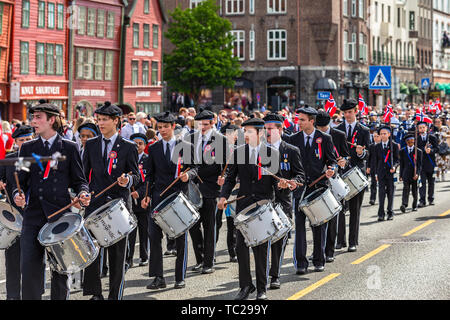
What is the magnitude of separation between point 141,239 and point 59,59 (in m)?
35.2

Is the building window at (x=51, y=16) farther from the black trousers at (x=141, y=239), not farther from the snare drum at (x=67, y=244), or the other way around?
the snare drum at (x=67, y=244)

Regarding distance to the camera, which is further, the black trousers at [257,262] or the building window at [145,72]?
the building window at [145,72]

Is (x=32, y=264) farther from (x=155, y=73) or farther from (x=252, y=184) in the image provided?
(x=155, y=73)

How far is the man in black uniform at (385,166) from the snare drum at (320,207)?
648 cm

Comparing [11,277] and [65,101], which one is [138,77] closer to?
[65,101]

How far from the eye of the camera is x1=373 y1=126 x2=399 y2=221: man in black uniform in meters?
18.5

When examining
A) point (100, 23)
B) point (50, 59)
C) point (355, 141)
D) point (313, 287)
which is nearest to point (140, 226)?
point (313, 287)

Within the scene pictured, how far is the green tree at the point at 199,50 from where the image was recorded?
62531 mm

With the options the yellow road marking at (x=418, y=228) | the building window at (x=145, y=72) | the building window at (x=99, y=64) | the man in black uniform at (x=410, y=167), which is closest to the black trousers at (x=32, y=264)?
the yellow road marking at (x=418, y=228)

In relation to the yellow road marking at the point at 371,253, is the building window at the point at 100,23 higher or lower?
higher

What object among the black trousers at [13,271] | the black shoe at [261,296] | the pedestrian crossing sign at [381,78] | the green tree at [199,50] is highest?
the green tree at [199,50]

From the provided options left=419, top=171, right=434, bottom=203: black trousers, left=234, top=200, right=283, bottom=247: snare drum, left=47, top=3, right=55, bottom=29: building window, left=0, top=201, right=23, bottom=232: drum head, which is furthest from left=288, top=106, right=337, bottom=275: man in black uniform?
left=47, top=3, right=55, bottom=29: building window
